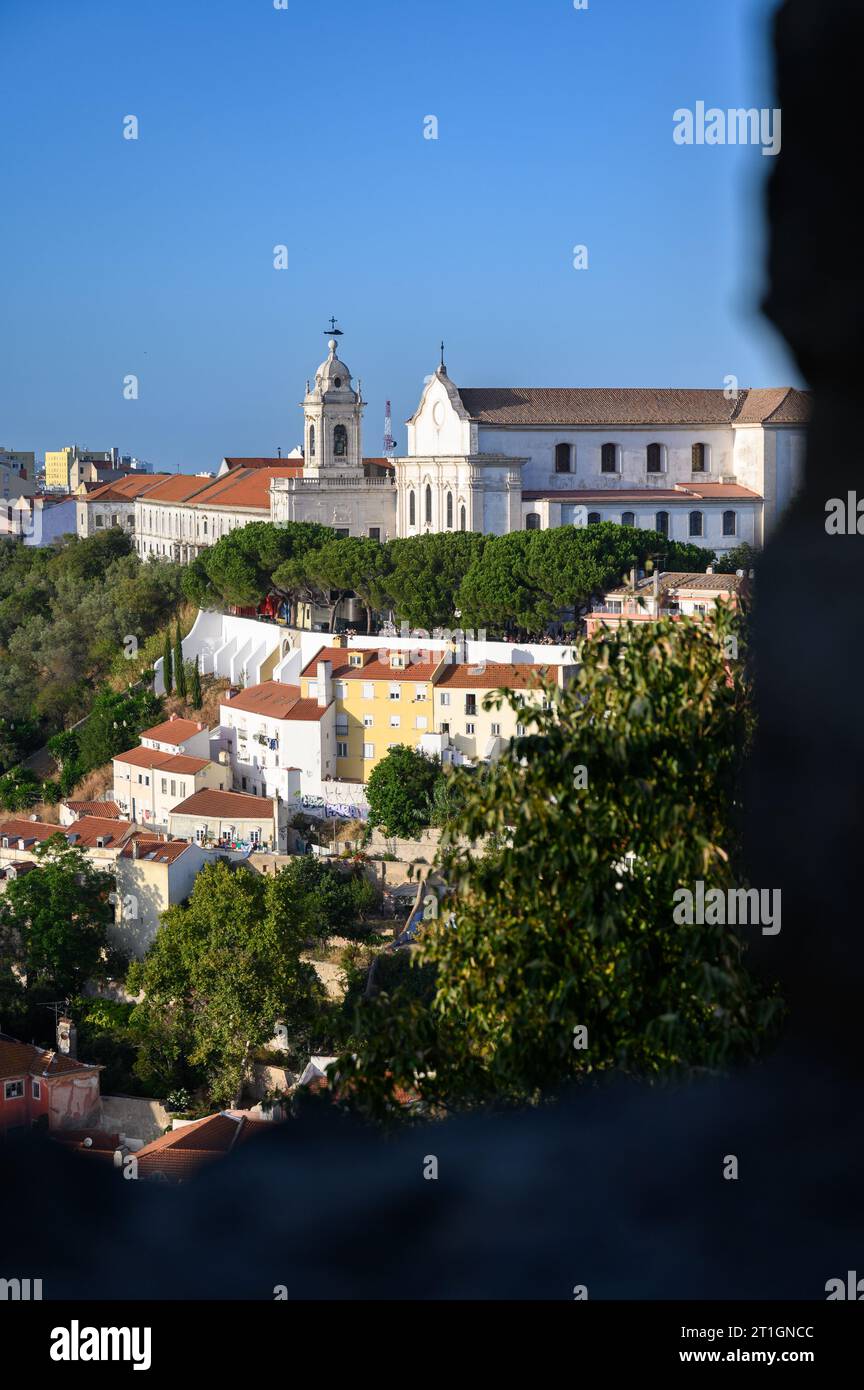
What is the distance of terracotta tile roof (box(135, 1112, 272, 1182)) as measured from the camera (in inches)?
414

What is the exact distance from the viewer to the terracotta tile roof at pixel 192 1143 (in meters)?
10.5

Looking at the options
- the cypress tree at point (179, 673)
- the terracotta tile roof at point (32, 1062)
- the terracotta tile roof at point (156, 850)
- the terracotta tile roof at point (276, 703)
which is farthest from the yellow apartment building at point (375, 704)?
the terracotta tile roof at point (32, 1062)

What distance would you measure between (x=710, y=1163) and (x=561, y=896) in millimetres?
824

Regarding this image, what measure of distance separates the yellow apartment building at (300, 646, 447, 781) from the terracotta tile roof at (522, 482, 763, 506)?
26.2ft

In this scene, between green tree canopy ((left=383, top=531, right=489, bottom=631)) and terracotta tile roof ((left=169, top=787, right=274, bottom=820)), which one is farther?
green tree canopy ((left=383, top=531, right=489, bottom=631))

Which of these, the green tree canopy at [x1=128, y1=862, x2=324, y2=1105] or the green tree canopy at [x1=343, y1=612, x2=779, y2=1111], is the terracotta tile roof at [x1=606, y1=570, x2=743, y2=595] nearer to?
the green tree canopy at [x1=128, y1=862, x2=324, y2=1105]

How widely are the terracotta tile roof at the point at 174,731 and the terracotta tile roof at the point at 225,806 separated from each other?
6.38 feet

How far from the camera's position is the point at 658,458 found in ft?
106

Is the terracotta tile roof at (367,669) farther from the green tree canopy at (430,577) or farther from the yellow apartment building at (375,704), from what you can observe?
the green tree canopy at (430,577)

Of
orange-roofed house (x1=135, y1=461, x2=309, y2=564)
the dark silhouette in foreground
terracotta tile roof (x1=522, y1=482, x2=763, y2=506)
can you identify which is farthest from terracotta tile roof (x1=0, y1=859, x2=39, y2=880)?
the dark silhouette in foreground

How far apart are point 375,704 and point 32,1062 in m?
8.15

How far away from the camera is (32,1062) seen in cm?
1482
